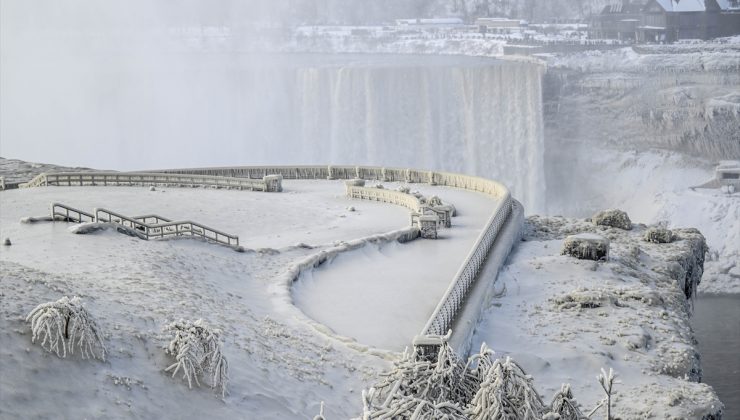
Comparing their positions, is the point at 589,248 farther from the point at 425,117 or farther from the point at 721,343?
the point at 425,117

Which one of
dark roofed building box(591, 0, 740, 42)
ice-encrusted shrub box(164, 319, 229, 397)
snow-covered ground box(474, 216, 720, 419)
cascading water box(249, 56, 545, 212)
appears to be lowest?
snow-covered ground box(474, 216, 720, 419)

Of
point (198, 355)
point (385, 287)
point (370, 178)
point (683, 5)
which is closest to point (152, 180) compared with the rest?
point (370, 178)

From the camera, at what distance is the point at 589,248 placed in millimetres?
35062

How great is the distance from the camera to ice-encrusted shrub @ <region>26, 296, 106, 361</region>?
1966 cm

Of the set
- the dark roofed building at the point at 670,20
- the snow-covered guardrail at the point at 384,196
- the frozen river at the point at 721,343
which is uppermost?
the dark roofed building at the point at 670,20

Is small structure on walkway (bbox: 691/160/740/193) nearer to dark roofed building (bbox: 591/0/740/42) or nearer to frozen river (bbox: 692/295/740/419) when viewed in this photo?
frozen river (bbox: 692/295/740/419)

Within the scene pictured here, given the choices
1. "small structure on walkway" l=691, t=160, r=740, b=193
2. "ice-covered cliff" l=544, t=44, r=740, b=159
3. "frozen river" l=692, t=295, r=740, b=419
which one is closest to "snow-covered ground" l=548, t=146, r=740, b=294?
"small structure on walkway" l=691, t=160, r=740, b=193

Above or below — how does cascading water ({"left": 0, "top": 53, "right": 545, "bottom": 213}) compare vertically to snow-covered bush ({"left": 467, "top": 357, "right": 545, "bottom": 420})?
above

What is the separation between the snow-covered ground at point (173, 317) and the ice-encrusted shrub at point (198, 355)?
0.21 meters

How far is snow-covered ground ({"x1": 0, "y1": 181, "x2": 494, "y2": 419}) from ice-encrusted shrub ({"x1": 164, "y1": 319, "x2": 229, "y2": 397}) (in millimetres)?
212

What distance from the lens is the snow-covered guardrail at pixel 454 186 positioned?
2527 cm

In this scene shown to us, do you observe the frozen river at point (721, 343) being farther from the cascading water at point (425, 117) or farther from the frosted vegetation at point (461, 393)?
the frosted vegetation at point (461, 393)

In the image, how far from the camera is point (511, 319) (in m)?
29.4

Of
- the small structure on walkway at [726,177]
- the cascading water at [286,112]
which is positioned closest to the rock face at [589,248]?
the small structure on walkway at [726,177]
